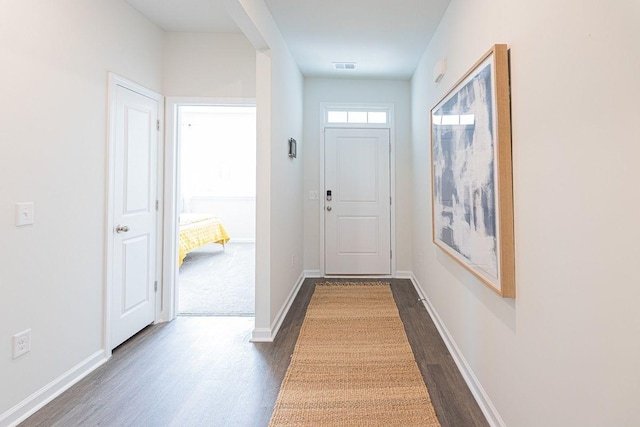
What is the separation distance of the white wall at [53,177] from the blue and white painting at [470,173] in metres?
2.30

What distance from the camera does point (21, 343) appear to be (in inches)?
63.3

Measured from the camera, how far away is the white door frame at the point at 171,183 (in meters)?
2.79

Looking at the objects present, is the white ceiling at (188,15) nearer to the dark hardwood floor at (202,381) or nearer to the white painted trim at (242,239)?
the dark hardwood floor at (202,381)

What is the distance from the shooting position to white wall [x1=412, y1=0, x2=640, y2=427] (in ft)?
2.57

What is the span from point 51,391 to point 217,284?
2224mm

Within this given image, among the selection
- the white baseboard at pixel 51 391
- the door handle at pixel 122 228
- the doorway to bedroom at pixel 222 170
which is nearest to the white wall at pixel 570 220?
the white baseboard at pixel 51 391

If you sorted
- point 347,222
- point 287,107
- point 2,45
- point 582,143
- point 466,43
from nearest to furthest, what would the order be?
point 582,143 → point 2,45 → point 466,43 → point 287,107 → point 347,222

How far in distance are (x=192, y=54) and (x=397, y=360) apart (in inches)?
119

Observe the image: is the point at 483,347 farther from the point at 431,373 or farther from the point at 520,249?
the point at 520,249

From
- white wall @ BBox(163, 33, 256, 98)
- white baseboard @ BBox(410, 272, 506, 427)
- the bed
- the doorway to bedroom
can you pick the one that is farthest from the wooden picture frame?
the doorway to bedroom

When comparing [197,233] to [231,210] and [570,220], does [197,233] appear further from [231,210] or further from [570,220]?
[570,220]

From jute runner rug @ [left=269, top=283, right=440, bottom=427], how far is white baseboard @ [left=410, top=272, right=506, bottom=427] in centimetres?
26

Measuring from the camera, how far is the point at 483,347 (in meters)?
1.66

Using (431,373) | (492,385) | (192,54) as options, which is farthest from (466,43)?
(192,54)
